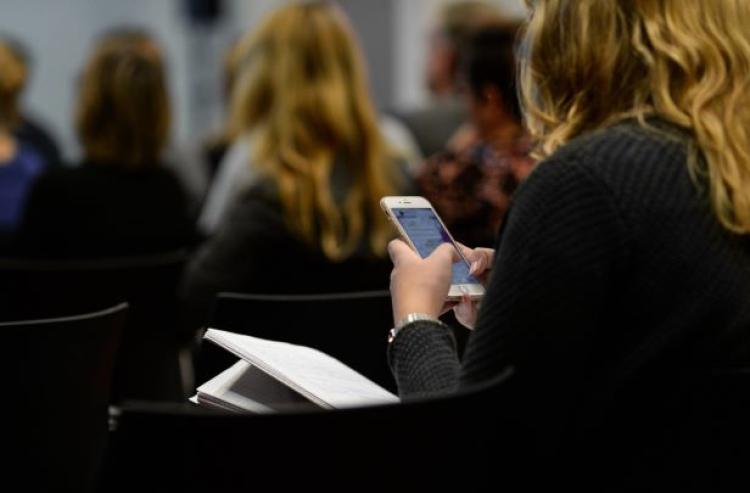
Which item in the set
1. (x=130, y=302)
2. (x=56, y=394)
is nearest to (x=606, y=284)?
(x=56, y=394)

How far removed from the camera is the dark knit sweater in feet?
4.52

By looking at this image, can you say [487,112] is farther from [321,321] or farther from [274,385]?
[274,385]

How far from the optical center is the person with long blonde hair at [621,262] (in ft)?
4.55

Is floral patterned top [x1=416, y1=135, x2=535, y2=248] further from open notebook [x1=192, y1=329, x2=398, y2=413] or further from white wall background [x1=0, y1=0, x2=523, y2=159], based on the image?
white wall background [x1=0, y1=0, x2=523, y2=159]

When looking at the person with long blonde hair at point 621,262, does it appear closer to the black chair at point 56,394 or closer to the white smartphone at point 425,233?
the white smartphone at point 425,233

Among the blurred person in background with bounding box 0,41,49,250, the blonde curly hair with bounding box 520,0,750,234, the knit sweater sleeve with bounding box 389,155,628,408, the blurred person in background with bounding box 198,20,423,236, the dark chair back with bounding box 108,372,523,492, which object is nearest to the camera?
the dark chair back with bounding box 108,372,523,492

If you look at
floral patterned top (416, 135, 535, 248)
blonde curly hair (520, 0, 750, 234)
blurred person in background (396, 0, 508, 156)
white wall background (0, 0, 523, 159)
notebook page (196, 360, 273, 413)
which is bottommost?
white wall background (0, 0, 523, 159)

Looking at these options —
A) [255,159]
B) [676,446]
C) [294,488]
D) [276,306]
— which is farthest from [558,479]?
[255,159]

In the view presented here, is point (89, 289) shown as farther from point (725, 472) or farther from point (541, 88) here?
point (725, 472)

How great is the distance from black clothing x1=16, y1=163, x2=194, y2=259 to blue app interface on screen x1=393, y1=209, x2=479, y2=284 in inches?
87.5

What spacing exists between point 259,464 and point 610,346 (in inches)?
16.6

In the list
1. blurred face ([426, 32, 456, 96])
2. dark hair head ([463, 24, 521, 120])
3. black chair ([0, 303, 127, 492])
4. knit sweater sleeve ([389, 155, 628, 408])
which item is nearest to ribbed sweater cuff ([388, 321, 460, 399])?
knit sweater sleeve ([389, 155, 628, 408])

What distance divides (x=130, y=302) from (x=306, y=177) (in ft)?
1.67

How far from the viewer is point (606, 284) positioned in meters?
1.39
